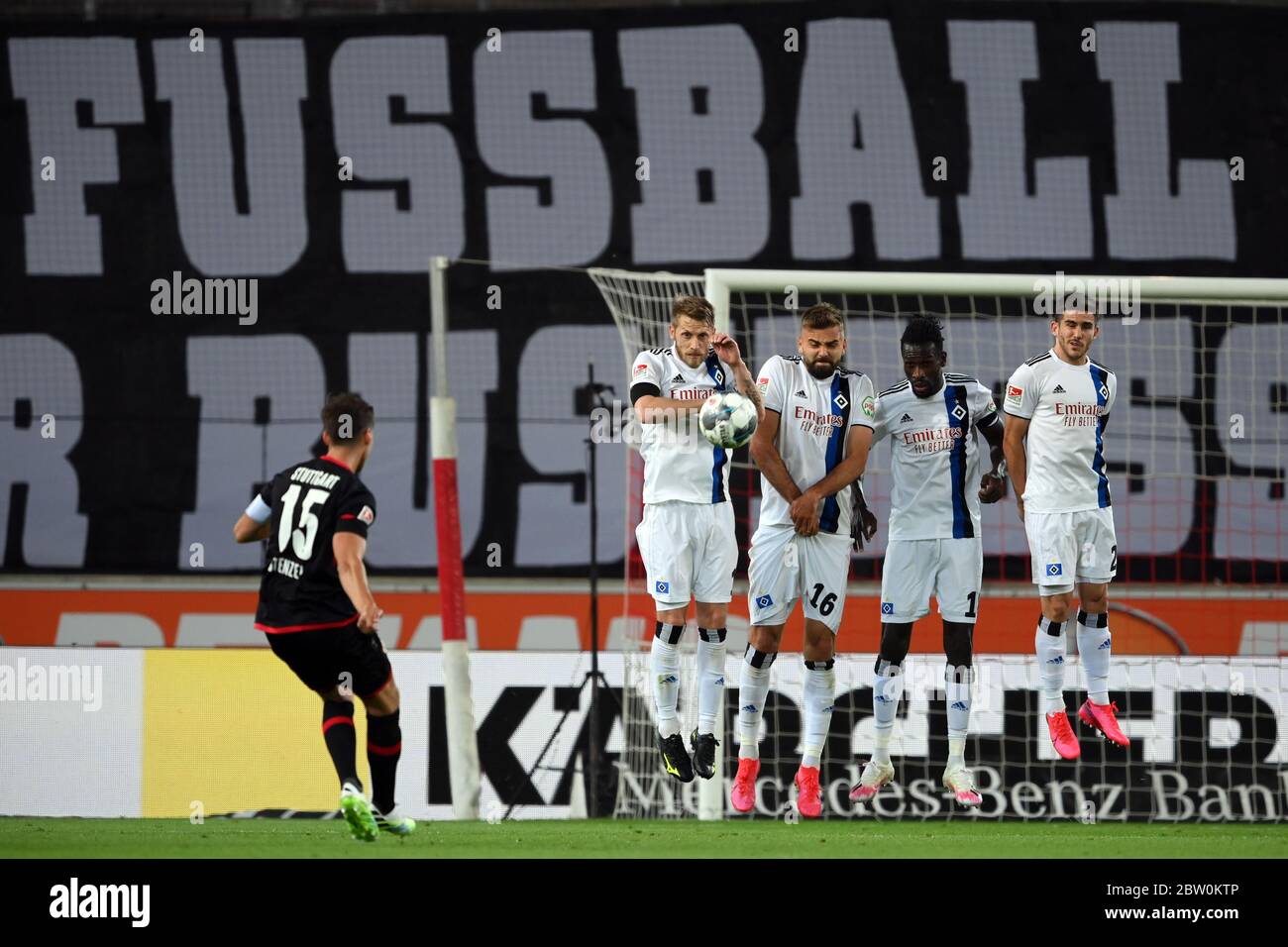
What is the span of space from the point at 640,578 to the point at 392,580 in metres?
3.52

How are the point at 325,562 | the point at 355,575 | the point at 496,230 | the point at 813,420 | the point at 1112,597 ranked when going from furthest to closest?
the point at 496,230 < the point at 1112,597 < the point at 813,420 < the point at 325,562 < the point at 355,575

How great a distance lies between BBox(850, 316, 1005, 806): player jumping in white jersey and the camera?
819cm

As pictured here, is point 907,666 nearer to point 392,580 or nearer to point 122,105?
point 392,580

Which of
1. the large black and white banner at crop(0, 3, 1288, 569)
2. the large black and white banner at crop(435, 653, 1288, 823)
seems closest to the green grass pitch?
the large black and white banner at crop(435, 653, 1288, 823)

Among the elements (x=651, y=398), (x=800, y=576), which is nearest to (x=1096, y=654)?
(x=800, y=576)

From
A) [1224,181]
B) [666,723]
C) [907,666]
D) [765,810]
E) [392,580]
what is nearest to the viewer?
[666,723]

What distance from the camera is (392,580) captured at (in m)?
14.4

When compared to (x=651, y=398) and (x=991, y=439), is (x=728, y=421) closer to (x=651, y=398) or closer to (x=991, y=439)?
(x=651, y=398)

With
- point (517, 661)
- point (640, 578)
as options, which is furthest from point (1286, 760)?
point (517, 661)

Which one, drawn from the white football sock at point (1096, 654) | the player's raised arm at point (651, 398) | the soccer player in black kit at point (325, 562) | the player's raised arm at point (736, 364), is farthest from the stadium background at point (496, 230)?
the soccer player in black kit at point (325, 562)

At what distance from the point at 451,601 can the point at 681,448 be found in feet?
9.66

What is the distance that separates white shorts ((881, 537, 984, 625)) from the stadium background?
6.05m

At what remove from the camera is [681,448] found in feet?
26.4

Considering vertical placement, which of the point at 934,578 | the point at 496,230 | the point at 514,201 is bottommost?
the point at 934,578
